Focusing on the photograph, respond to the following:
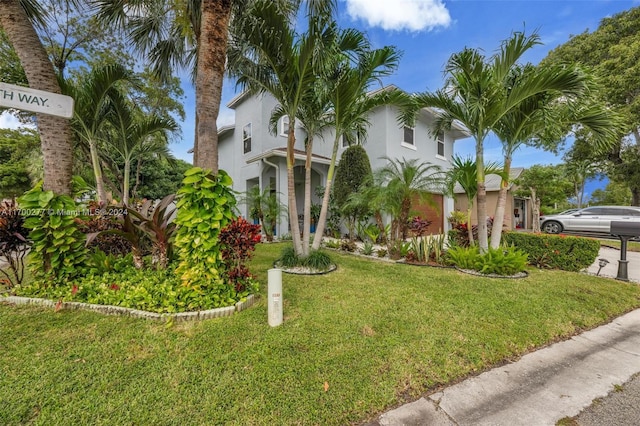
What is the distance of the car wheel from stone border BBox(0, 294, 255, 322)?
1697 centimetres

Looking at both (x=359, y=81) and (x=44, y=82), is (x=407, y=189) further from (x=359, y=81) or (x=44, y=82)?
(x=44, y=82)

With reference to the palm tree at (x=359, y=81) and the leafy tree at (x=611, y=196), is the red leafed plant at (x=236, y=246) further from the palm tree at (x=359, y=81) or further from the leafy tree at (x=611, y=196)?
the leafy tree at (x=611, y=196)

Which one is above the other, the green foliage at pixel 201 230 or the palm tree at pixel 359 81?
the palm tree at pixel 359 81

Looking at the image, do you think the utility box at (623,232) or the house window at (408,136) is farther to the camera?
the house window at (408,136)

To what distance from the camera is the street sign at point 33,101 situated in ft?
8.11

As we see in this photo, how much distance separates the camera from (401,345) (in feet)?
9.43

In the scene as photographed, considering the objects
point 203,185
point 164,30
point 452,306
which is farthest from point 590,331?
point 164,30

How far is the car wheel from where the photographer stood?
44.7 feet

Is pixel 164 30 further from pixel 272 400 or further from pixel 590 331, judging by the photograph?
pixel 590 331

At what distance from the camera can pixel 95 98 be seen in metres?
6.66

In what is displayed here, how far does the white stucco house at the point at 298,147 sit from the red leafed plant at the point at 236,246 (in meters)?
6.63

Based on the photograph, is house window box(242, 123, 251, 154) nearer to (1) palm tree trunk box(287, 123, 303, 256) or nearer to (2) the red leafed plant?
(1) palm tree trunk box(287, 123, 303, 256)

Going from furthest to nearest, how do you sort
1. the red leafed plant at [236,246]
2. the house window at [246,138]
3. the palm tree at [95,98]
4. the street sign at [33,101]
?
the house window at [246,138]
the palm tree at [95,98]
the red leafed plant at [236,246]
the street sign at [33,101]

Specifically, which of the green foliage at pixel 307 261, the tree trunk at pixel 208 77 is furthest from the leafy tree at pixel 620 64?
the tree trunk at pixel 208 77
